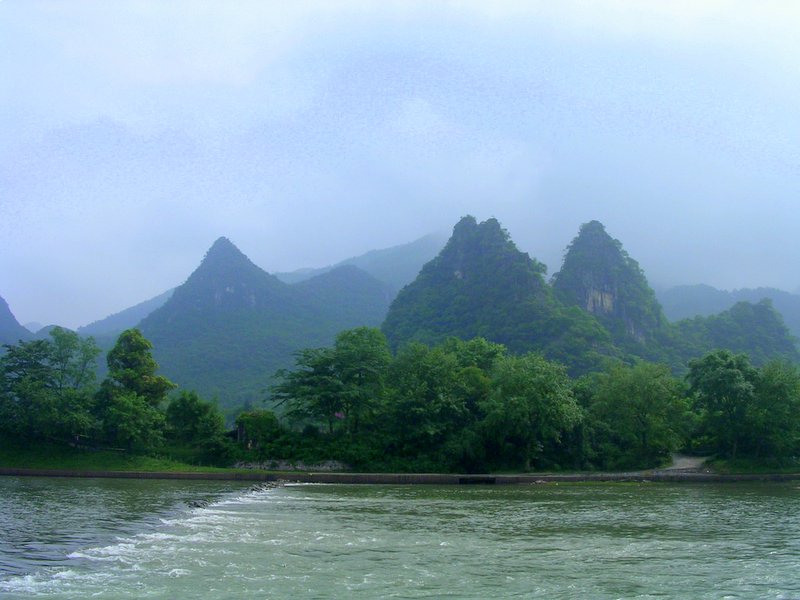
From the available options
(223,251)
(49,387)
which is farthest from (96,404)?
(223,251)

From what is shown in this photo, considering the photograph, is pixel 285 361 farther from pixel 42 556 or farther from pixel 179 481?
pixel 42 556

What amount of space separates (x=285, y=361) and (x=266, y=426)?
204ft

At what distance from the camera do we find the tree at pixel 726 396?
1737 inches

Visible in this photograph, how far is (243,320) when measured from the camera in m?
129

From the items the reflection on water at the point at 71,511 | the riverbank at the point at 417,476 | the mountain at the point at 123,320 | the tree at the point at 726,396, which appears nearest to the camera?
the reflection on water at the point at 71,511

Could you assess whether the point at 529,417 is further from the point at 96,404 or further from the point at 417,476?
the point at 96,404

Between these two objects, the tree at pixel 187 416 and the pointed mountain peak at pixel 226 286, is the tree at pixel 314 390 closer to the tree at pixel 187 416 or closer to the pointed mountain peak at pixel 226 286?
the tree at pixel 187 416

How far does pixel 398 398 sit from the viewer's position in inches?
1948

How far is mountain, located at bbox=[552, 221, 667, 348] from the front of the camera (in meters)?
103

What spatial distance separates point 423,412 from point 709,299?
437 feet

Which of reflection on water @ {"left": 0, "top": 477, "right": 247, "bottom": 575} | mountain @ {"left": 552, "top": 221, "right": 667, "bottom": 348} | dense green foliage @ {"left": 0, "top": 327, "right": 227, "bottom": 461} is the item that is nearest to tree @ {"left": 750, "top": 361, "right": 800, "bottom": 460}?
reflection on water @ {"left": 0, "top": 477, "right": 247, "bottom": 575}

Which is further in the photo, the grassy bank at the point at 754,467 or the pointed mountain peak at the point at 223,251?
the pointed mountain peak at the point at 223,251

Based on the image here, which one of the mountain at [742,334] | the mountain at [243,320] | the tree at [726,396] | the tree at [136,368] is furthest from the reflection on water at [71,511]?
the mountain at [742,334]

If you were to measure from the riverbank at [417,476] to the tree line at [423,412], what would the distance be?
3.16m
